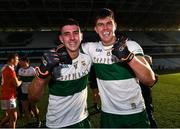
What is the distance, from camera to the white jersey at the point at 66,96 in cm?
448

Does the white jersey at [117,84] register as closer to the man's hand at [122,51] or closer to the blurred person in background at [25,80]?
the man's hand at [122,51]

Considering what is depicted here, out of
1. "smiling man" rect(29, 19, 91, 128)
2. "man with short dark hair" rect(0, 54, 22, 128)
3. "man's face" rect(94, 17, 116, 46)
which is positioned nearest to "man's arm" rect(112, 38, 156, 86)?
"man's face" rect(94, 17, 116, 46)

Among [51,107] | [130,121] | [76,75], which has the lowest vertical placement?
[130,121]

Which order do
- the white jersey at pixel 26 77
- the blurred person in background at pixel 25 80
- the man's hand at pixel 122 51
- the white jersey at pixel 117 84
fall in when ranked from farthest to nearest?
the white jersey at pixel 26 77 → the blurred person in background at pixel 25 80 → the white jersey at pixel 117 84 → the man's hand at pixel 122 51

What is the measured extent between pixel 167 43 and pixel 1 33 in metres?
30.0

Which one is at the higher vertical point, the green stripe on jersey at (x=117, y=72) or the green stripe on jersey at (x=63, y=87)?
the green stripe on jersey at (x=117, y=72)

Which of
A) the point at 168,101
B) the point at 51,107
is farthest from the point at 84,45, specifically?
the point at 168,101

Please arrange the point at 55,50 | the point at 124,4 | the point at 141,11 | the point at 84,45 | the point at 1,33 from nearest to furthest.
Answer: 1. the point at 55,50
2. the point at 84,45
3. the point at 124,4
4. the point at 141,11
5. the point at 1,33

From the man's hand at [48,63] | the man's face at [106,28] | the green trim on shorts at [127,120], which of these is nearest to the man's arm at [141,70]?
the man's face at [106,28]

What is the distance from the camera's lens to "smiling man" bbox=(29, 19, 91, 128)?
176 inches

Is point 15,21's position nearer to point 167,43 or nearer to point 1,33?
point 1,33

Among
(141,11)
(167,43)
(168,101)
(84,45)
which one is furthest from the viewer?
(167,43)

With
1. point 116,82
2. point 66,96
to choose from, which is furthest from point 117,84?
point 66,96

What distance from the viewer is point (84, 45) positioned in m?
5.12
